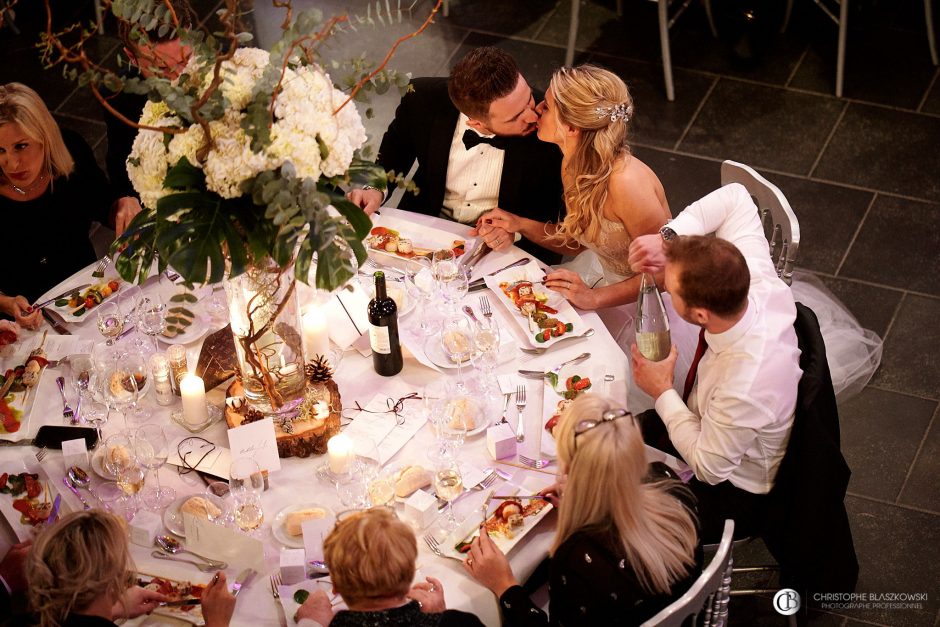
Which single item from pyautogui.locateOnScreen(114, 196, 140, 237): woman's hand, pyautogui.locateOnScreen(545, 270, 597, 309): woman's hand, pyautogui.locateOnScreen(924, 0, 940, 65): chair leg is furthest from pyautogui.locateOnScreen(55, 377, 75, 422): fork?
pyautogui.locateOnScreen(924, 0, 940, 65): chair leg

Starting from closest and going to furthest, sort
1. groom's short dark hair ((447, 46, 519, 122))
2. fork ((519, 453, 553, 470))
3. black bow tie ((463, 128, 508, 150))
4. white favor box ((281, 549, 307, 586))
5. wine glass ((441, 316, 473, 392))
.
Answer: white favor box ((281, 549, 307, 586))
fork ((519, 453, 553, 470))
wine glass ((441, 316, 473, 392))
groom's short dark hair ((447, 46, 519, 122))
black bow tie ((463, 128, 508, 150))

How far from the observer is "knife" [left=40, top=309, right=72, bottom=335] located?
129 inches

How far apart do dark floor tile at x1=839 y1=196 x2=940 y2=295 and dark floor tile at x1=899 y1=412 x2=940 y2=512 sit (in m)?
0.88

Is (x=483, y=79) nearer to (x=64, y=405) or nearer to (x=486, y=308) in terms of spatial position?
(x=486, y=308)

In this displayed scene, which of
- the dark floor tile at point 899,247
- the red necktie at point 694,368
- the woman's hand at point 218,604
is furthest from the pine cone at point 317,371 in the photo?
the dark floor tile at point 899,247

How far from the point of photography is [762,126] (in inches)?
220

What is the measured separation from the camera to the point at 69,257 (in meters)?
4.07

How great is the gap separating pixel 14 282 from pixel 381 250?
1.49 m

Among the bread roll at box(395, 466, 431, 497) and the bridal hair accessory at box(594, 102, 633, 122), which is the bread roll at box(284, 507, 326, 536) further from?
the bridal hair accessory at box(594, 102, 633, 122)

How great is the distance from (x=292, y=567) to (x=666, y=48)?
394 cm

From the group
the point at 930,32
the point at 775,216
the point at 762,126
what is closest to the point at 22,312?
the point at 775,216

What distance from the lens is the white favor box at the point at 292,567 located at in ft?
8.25

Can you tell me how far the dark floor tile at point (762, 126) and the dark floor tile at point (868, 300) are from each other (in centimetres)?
84

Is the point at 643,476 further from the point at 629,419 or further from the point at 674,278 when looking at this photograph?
the point at 674,278
